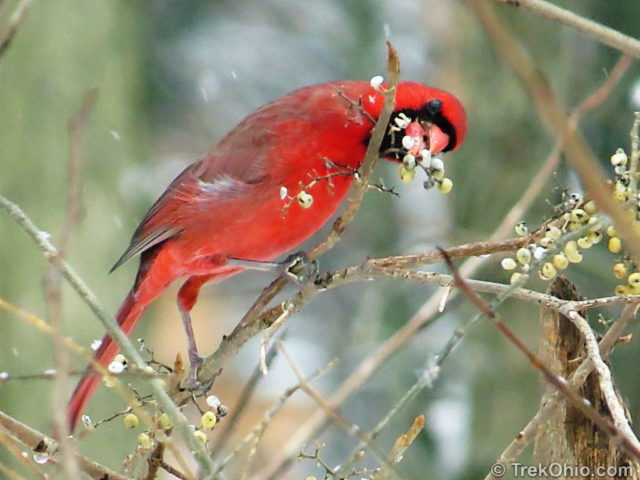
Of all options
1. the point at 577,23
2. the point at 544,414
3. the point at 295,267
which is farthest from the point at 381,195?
the point at 544,414

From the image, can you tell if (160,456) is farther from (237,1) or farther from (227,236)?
(237,1)

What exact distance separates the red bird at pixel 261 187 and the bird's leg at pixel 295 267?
52 millimetres

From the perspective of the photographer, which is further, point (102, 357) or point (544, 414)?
point (102, 357)

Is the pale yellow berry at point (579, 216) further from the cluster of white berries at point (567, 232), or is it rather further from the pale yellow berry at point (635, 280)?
the pale yellow berry at point (635, 280)

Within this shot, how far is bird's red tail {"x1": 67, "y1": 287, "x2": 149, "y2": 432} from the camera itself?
260 centimetres

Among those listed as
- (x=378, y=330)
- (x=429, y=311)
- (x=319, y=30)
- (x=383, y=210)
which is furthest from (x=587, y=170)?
(x=319, y=30)

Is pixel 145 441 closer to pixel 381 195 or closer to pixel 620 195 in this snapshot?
pixel 620 195

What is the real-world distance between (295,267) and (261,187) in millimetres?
476

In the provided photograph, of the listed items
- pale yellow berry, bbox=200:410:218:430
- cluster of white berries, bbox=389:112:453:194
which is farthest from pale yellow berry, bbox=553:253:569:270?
pale yellow berry, bbox=200:410:218:430

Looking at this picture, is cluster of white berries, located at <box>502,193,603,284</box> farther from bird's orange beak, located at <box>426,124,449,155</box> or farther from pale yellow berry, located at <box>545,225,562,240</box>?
bird's orange beak, located at <box>426,124,449,155</box>

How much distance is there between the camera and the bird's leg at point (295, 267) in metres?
2.22

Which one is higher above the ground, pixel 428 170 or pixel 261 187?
pixel 428 170

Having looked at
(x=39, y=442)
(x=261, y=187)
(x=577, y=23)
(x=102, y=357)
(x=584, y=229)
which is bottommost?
(x=102, y=357)

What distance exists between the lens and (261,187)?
9.04 feet
